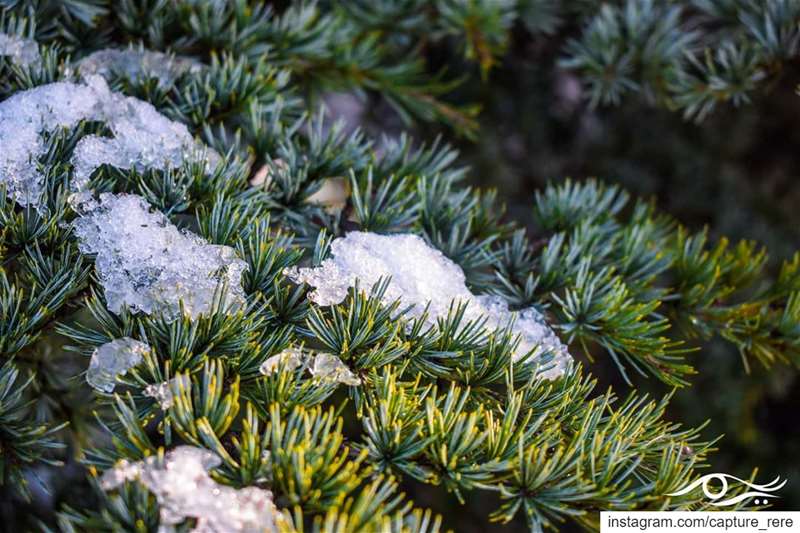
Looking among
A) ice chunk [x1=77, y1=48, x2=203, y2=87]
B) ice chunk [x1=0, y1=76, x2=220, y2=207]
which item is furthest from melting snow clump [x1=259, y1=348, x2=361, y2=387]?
ice chunk [x1=77, y1=48, x2=203, y2=87]

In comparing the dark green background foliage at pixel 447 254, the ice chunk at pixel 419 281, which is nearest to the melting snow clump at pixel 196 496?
the dark green background foliage at pixel 447 254

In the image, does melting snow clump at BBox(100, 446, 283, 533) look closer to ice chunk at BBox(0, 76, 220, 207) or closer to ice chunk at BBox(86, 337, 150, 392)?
ice chunk at BBox(86, 337, 150, 392)

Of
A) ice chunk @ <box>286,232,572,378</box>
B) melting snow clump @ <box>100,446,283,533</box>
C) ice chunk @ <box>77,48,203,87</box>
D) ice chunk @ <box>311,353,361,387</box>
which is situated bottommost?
melting snow clump @ <box>100,446,283,533</box>

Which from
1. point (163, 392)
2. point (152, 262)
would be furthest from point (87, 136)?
point (163, 392)

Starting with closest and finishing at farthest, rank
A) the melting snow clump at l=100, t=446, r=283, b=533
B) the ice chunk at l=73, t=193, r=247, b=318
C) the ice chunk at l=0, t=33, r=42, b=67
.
A: 1. the melting snow clump at l=100, t=446, r=283, b=533
2. the ice chunk at l=73, t=193, r=247, b=318
3. the ice chunk at l=0, t=33, r=42, b=67

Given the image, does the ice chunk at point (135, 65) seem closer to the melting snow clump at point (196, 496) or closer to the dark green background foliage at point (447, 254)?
the dark green background foliage at point (447, 254)

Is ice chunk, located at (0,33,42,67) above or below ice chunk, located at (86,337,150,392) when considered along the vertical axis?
above

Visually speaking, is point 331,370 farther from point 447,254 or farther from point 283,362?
point 447,254
